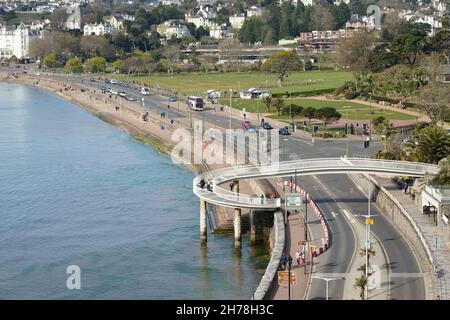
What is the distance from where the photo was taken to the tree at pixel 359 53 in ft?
254

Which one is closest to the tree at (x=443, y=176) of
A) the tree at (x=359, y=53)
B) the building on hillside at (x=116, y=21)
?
the tree at (x=359, y=53)

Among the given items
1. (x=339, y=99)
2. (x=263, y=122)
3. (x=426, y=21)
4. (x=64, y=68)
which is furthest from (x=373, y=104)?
(x=426, y=21)

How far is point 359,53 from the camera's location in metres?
80.4

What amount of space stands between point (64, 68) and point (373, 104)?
5919 centimetres

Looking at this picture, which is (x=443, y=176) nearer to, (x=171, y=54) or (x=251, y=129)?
(x=251, y=129)

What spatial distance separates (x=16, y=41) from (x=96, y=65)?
3568 centimetres

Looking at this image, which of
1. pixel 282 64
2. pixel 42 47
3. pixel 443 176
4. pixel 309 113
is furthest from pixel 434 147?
pixel 42 47

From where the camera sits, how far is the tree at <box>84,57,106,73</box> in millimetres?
111000

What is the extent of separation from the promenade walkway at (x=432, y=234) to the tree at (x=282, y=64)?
51428 millimetres

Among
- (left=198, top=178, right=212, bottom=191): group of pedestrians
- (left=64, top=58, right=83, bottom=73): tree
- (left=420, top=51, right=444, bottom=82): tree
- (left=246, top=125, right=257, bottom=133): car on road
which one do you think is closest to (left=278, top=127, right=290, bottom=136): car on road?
(left=246, top=125, right=257, bottom=133): car on road

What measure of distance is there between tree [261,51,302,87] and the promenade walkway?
5143 cm

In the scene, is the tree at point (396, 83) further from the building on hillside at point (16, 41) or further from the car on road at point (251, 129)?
the building on hillside at point (16, 41)
